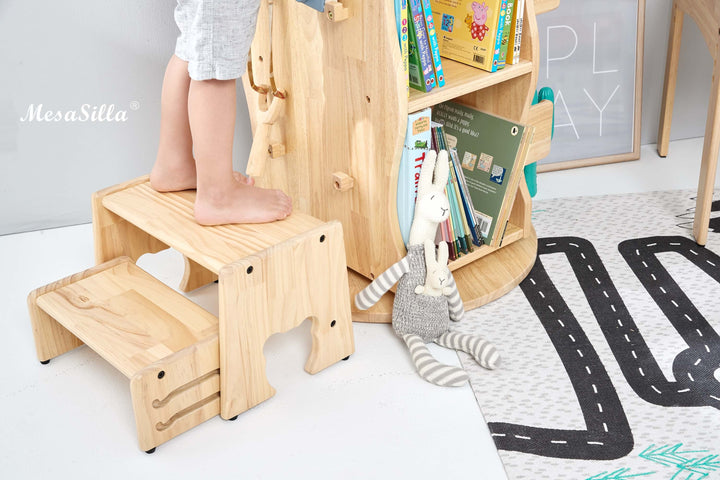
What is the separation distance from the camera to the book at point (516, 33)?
1554 mm

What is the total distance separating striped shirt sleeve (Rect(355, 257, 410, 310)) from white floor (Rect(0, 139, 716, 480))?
2.8 inches

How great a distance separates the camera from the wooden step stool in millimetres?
1291

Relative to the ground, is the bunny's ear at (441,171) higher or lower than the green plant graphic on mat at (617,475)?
higher

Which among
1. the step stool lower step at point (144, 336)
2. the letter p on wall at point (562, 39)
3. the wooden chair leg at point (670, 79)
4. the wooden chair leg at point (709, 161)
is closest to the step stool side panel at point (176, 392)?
the step stool lower step at point (144, 336)

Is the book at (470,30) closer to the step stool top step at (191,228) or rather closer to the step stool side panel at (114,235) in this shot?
the step stool top step at (191,228)

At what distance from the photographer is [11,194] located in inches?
75.2

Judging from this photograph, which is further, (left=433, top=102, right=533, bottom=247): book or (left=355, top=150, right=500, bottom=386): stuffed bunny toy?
(left=433, top=102, right=533, bottom=247): book

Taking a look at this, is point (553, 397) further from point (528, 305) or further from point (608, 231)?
point (608, 231)

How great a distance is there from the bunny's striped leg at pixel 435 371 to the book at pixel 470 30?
556 millimetres

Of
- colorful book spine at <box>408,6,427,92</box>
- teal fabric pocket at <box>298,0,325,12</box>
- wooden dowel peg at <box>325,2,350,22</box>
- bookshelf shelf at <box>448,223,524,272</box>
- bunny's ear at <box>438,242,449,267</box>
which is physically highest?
teal fabric pocket at <box>298,0,325,12</box>

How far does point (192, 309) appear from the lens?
55.8 inches

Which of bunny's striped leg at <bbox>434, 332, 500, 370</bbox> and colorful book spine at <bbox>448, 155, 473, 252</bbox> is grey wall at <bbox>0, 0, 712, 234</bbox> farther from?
bunny's striped leg at <bbox>434, 332, 500, 370</bbox>

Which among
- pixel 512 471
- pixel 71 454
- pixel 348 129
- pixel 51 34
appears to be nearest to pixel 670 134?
pixel 348 129

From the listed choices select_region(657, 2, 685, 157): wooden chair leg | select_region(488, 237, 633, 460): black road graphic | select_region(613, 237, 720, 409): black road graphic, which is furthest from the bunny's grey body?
select_region(657, 2, 685, 157): wooden chair leg
